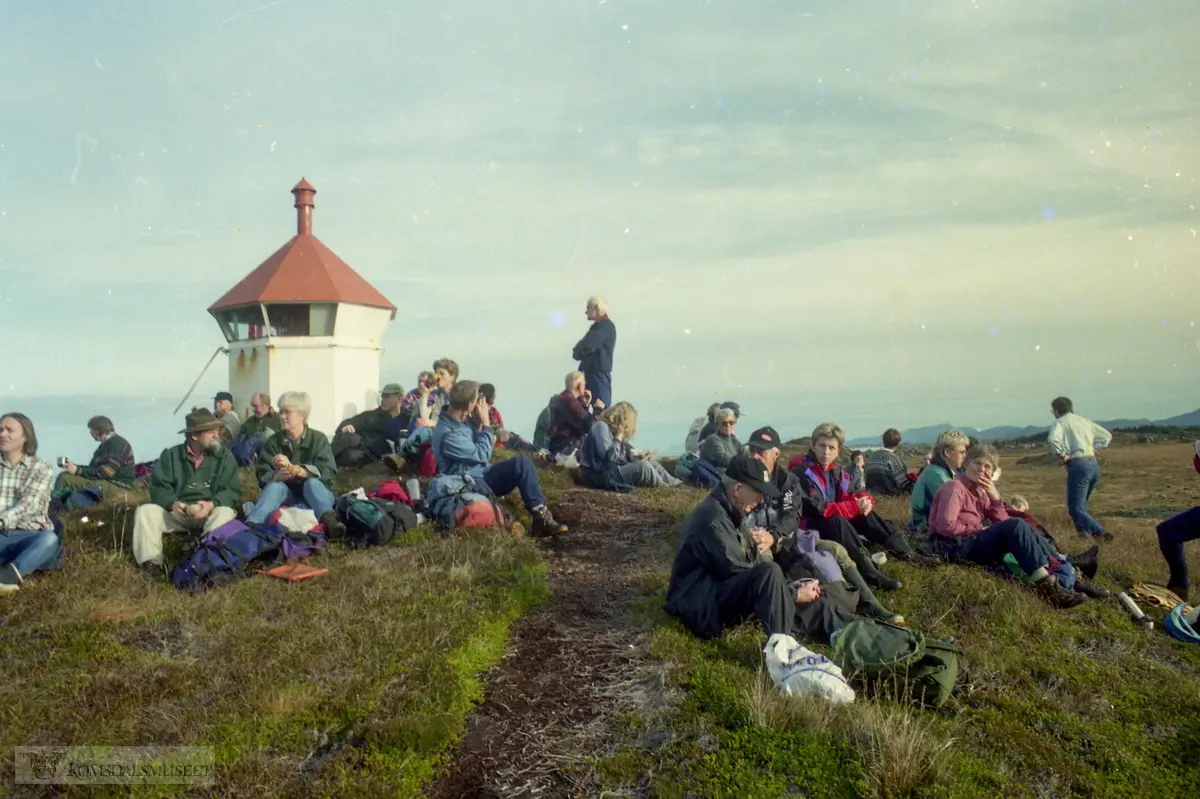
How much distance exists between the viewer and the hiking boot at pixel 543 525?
10781mm

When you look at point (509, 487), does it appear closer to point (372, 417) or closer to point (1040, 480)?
point (372, 417)

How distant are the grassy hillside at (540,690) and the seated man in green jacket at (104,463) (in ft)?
20.4

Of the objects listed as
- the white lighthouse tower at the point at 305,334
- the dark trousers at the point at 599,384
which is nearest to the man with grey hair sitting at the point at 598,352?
the dark trousers at the point at 599,384

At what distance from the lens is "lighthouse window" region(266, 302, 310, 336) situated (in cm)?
2411

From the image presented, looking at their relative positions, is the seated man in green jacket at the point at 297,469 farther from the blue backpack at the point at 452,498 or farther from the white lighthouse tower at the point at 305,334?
the white lighthouse tower at the point at 305,334

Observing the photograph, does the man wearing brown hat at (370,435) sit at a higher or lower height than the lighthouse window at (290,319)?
lower

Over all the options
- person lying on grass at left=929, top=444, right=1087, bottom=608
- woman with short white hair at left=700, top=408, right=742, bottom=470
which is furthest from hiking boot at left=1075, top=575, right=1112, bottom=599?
woman with short white hair at left=700, top=408, right=742, bottom=470

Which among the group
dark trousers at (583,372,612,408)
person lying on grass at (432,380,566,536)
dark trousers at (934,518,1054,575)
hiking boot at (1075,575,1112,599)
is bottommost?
hiking boot at (1075,575,1112,599)

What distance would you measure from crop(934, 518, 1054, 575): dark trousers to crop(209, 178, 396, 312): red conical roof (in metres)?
19.1

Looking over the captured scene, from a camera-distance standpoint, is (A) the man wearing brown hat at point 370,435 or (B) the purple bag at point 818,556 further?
(A) the man wearing brown hat at point 370,435

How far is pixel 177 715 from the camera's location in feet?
18.1

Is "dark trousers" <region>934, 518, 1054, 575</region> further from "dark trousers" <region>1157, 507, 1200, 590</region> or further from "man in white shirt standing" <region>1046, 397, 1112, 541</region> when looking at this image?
"man in white shirt standing" <region>1046, 397, 1112, 541</region>

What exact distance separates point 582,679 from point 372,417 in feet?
36.5

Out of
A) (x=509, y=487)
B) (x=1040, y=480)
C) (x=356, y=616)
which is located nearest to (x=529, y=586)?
(x=356, y=616)
